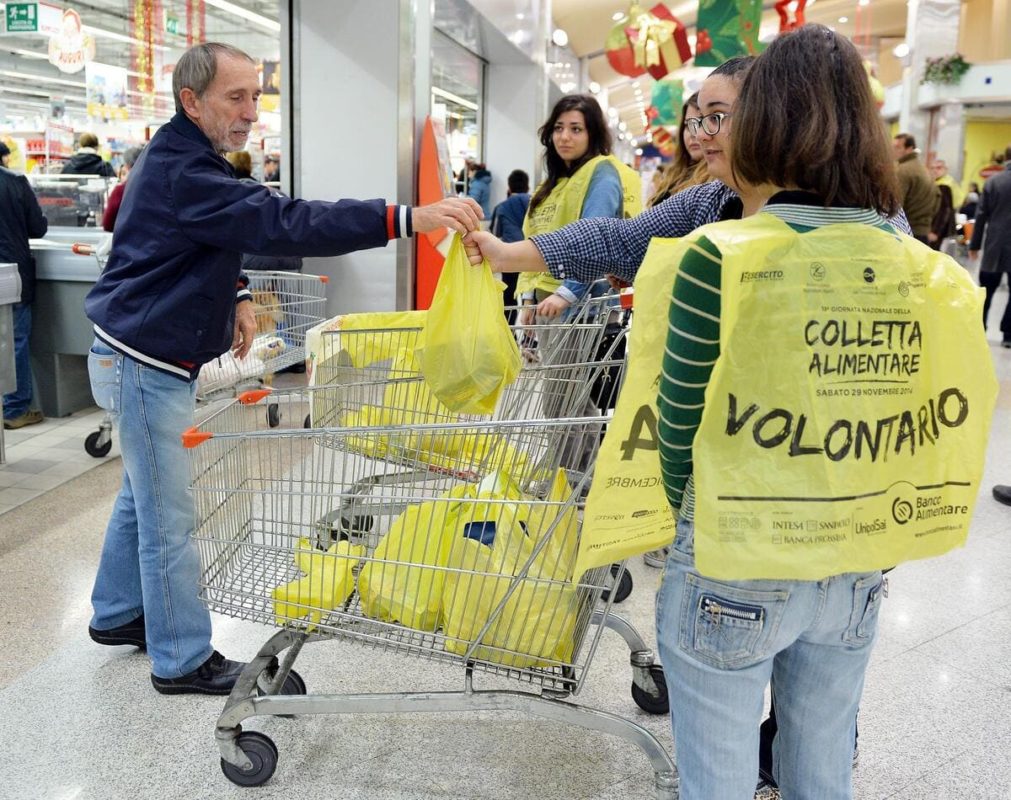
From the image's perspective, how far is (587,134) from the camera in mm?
4336

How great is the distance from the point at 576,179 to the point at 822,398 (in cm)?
319

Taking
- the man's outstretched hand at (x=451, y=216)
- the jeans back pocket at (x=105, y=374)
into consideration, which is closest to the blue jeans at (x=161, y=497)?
the jeans back pocket at (x=105, y=374)

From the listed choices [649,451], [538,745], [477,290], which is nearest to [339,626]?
[538,745]

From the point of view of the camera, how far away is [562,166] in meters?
4.43

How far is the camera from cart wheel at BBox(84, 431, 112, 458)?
4.94 m

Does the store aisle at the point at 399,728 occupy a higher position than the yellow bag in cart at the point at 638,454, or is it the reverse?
the yellow bag in cart at the point at 638,454

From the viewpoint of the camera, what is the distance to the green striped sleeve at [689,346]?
1222mm

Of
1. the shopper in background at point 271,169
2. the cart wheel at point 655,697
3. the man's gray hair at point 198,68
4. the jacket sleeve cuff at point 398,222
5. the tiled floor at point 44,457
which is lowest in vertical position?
the cart wheel at point 655,697

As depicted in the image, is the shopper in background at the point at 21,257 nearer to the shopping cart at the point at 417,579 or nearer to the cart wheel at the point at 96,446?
the cart wheel at the point at 96,446

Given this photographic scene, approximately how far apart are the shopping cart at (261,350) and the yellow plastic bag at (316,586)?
55.5 inches

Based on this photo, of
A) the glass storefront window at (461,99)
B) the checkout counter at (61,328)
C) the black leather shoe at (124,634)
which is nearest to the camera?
the black leather shoe at (124,634)

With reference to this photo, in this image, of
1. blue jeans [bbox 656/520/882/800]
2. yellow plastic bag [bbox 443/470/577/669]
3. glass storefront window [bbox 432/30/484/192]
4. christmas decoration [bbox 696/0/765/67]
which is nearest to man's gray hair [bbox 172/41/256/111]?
yellow plastic bag [bbox 443/470/577/669]

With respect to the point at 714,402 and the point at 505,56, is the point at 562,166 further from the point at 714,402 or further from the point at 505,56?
the point at 505,56

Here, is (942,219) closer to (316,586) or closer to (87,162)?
(87,162)
